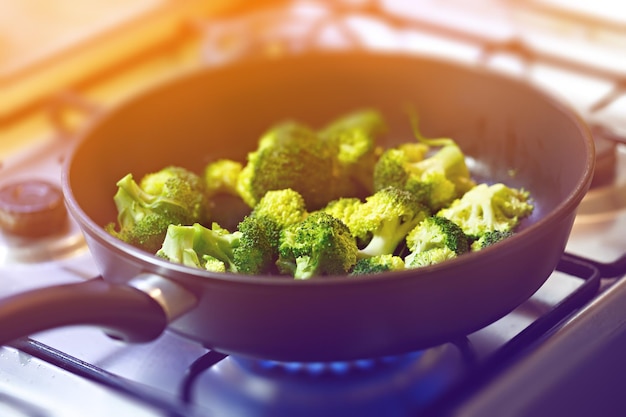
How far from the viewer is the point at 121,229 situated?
80cm

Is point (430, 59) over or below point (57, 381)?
over

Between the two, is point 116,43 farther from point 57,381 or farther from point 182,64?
point 57,381

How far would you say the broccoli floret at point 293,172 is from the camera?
82 centimetres

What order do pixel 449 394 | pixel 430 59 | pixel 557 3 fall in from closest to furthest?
1. pixel 449 394
2. pixel 430 59
3. pixel 557 3

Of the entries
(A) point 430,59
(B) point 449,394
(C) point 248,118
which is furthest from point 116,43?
(B) point 449,394

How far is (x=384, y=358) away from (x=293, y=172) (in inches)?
8.9

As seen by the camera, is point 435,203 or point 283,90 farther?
point 283,90

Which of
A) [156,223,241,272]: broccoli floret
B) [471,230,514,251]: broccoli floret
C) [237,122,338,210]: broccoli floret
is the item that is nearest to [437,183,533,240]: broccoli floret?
[471,230,514,251]: broccoli floret

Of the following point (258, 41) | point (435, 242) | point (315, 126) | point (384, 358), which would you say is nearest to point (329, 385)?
point (384, 358)

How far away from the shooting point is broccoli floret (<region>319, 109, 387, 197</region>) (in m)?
0.89

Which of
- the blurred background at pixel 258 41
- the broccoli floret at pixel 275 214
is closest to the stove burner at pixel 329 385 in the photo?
the broccoli floret at pixel 275 214

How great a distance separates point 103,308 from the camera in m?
0.55

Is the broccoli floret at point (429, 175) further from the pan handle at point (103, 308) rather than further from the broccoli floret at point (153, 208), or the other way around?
the pan handle at point (103, 308)

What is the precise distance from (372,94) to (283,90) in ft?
0.39
